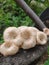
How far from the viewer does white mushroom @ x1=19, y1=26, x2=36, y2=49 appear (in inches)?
109

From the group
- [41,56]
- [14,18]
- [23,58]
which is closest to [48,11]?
[14,18]

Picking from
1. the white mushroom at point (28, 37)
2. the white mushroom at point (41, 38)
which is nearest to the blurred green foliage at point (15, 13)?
the white mushroom at point (41, 38)

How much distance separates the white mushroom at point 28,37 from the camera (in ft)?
9.12

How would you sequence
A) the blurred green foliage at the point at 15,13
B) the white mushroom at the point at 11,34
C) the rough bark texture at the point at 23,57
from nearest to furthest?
the rough bark texture at the point at 23,57
the white mushroom at the point at 11,34
the blurred green foliage at the point at 15,13

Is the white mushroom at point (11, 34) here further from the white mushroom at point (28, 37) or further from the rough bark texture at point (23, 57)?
the rough bark texture at point (23, 57)

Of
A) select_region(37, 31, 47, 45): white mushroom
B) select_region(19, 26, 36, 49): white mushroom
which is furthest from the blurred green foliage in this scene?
select_region(19, 26, 36, 49): white mushroom

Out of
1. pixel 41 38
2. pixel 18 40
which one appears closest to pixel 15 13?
pixel 41 38

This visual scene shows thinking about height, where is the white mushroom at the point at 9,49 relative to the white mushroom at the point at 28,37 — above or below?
below

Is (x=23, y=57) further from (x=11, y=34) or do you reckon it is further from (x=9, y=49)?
(x=11, y=34)

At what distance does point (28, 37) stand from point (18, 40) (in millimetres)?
155

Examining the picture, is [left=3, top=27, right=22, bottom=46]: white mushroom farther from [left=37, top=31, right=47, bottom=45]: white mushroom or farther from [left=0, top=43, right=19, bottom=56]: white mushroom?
[left=37, top=31, right=47, bottom=45]: white mushroom

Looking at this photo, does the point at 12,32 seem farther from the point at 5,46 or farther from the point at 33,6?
the point at 33,6

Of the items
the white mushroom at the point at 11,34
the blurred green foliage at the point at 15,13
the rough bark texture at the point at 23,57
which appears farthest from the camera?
the blurred green foliage at the point at 15,13

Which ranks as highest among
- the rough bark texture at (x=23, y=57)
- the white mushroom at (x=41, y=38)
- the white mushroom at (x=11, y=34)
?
the white mushroom at (x=11, y=34)
